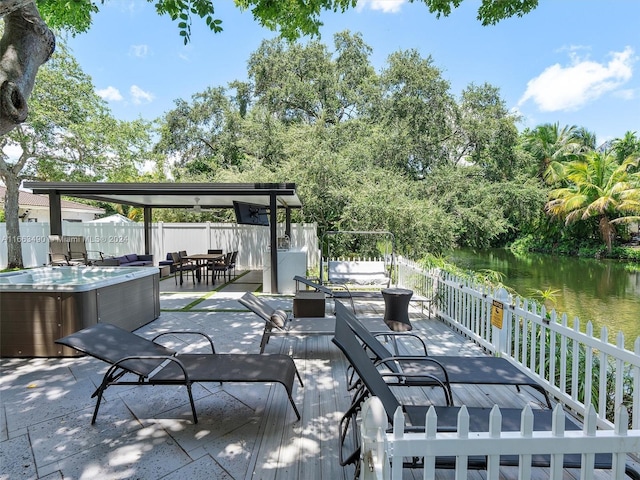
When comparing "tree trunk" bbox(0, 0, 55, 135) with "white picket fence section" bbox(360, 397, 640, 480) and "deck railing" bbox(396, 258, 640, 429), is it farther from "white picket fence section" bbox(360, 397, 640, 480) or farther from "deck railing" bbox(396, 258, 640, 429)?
"deck railing" bbox(396, 258, 640, 429)

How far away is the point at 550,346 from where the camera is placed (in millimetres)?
3275

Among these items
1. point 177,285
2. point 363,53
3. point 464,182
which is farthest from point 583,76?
point 177,285

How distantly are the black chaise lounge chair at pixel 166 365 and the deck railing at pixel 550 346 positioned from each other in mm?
2185

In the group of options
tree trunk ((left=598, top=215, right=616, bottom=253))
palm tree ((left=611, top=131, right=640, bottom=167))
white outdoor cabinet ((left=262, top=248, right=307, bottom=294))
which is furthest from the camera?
palm tree ((left=611, top=131, right=640, bottom=167))

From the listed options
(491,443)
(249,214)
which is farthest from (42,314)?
(249,214)

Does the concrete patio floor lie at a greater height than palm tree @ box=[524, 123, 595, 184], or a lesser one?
lesser

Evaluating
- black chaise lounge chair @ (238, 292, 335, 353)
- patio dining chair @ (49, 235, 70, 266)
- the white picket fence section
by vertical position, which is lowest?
black chaise lounge chair @ (238, 292, 335, 353)

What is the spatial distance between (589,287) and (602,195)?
42.3 ft

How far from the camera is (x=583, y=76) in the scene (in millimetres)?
29328

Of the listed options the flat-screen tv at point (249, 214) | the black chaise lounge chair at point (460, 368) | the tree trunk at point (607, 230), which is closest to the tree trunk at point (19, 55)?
the black chaise lounge chair at point (460, 368)

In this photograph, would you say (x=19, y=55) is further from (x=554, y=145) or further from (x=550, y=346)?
(x=554, y=145)

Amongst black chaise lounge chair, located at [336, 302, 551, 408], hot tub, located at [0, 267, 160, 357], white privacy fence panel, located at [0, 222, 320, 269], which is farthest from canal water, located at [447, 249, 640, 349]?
hot tub, located at [0, 267, 160, 357]

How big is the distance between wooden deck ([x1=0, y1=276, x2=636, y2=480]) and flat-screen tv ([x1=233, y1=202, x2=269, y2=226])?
19.5 ft

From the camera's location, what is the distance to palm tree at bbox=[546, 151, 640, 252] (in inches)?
847
